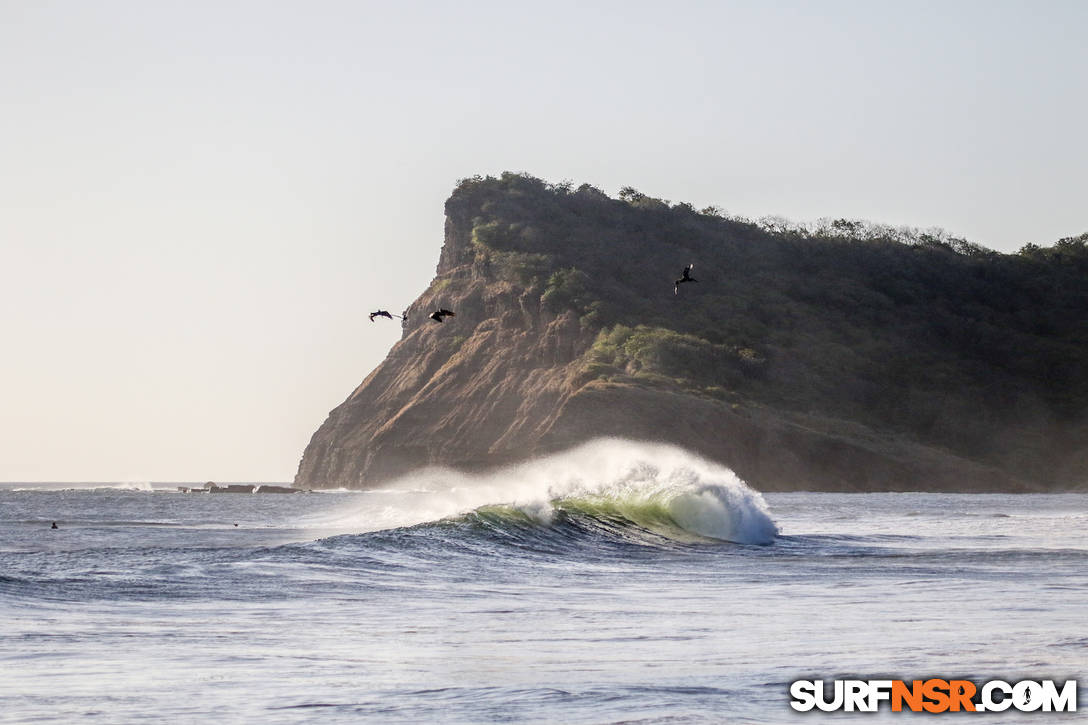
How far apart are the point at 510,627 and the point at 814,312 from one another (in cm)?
14439

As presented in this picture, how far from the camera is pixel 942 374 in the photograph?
512ft

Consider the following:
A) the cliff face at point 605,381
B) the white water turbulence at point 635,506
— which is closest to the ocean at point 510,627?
the white water turbulence at point 635,506

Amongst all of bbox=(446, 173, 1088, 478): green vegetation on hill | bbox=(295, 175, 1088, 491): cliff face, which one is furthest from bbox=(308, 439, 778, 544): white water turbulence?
bbox=(446, 173, 1088, 478): green vegetation on hill

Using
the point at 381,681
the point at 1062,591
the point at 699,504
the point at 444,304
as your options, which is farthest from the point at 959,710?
the point at 444,304

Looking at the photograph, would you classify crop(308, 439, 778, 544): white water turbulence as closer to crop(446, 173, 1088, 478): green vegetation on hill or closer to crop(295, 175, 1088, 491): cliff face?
crop(295, 175, 1088, 491): cliff face

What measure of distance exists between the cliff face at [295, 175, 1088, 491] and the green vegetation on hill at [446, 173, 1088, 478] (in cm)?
34

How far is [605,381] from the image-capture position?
133m

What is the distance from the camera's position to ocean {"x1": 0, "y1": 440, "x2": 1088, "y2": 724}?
1228cm

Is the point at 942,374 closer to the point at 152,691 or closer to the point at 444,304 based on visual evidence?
the point at 444,304

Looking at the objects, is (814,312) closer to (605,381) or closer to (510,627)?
Result: (605,381)

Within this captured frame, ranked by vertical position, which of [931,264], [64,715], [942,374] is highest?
[931,264]

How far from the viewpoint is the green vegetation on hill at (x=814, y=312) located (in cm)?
14462

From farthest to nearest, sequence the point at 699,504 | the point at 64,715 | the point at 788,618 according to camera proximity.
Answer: the point at 699,504 < the point at 788,618 < the point at 64,715

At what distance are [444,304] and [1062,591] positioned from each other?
13427cm
